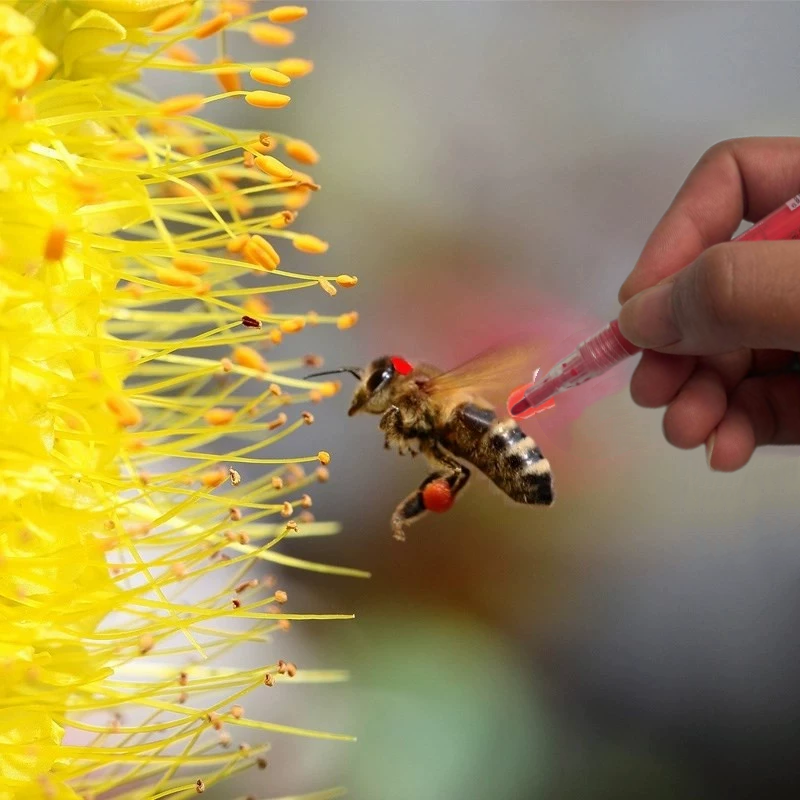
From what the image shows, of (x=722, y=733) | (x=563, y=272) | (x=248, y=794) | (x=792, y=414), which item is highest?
(x=563, y=272)

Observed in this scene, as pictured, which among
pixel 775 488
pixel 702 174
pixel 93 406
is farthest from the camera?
pixel 775 488

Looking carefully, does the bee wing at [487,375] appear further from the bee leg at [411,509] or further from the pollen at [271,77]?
the pollen at [271,77]

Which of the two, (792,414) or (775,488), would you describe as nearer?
(792,414)

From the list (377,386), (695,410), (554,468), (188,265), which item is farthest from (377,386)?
(554,468)

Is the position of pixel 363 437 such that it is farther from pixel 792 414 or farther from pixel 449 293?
pixel 792 414

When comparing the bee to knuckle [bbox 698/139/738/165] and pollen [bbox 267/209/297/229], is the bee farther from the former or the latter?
knuckle [bbox 698/139/738/165]

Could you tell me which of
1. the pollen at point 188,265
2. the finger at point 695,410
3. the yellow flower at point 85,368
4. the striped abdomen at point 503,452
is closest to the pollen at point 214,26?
the yellow flower at point 85,368

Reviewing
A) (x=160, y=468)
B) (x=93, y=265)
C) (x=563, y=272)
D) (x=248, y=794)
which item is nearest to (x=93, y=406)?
(x=93, y=265)
